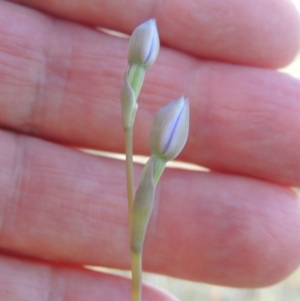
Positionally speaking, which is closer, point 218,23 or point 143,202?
point 143,202

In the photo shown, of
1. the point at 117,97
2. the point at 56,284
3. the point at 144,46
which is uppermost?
the point at 144,46

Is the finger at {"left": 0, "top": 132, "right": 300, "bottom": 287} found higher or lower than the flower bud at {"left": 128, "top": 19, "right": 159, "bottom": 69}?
lower

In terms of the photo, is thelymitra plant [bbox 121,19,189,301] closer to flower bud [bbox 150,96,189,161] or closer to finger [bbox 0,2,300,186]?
flower bud [bbox 150,96,189,161]

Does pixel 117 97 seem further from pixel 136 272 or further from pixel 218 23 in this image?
pixel 136 272

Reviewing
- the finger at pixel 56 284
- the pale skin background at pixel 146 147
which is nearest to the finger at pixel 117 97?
the pale skin background at pixel 146 147

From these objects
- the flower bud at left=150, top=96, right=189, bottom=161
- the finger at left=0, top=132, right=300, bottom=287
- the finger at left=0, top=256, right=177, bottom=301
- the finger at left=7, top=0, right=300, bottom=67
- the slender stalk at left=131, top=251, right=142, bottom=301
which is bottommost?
the finger at left=0, top=256, right=177, bottom=301

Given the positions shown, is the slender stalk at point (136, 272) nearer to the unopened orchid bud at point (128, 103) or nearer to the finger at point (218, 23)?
the unopened orchid bud at point (128, 103)

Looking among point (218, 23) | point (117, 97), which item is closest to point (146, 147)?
point (117, 97)

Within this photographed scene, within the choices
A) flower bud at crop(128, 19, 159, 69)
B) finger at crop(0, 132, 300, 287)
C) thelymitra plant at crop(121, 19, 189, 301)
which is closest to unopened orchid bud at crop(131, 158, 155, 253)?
thelymitra plant at crop(121, 19, 189, 301)
